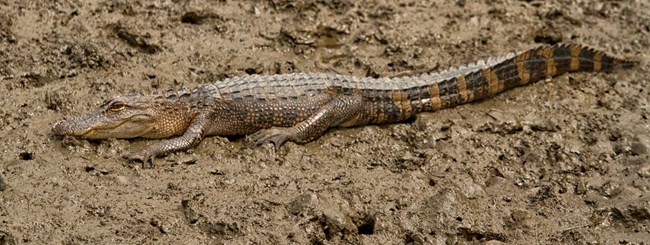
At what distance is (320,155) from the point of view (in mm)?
6340

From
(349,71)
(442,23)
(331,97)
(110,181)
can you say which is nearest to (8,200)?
(110,181)

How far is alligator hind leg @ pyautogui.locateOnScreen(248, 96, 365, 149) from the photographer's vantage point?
6.43m

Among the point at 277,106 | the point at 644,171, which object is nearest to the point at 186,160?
the point at 277,106

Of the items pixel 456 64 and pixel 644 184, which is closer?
pixel 644 184

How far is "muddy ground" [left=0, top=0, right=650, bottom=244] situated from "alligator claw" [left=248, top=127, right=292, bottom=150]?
10 cm

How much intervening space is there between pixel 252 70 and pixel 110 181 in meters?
1.79

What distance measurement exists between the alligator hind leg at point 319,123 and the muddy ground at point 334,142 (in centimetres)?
9

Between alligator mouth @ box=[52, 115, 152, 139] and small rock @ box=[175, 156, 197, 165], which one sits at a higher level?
→ alligator mouth @ box=[52, 115, 152, 139]

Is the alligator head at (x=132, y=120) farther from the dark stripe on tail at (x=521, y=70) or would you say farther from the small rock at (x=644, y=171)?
the small rock at (x=644, y=171)

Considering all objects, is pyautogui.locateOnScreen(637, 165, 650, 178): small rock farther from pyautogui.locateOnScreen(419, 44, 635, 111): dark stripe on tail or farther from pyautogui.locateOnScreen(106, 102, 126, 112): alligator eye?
pyautogui.locateOnScreen(106, 102, 126, 112): alligator eye

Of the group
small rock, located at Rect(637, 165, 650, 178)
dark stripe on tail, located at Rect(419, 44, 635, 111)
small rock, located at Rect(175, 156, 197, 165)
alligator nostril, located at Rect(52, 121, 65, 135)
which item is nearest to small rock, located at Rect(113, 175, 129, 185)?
small rock, located at Rect(175, 156, 197, 165)

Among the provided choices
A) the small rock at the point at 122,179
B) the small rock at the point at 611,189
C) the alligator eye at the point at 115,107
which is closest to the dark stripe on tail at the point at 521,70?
the small rock at the point at 611,189

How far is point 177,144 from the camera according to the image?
6.20 meters

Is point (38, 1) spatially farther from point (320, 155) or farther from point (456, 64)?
point (456, 64)
